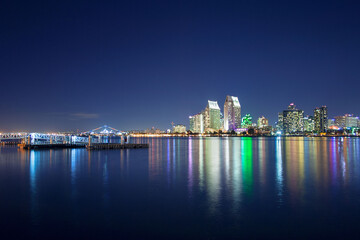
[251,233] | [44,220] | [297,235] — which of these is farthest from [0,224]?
[297,235]

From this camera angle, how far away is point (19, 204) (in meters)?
14.5

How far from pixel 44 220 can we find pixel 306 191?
14001 millimetres

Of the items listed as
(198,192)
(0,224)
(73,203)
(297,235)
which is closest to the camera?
(297,235)

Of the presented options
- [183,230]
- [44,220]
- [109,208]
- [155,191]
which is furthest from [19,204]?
[183,230]

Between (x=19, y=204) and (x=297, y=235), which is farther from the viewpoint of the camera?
(x=19, y=204)

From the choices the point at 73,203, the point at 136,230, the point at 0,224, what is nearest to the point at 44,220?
the point at 0,224

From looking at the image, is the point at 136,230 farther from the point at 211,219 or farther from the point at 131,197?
the point at 131,197

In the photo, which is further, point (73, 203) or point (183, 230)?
point (73, 203)

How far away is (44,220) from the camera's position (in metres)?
11.9

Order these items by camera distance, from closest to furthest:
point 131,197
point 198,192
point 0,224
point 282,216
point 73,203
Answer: point 0,224, point 282,216, point 73,203, point 131,197, point 198,192

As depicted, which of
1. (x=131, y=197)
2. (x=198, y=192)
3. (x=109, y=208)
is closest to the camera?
(x=109, y=208)

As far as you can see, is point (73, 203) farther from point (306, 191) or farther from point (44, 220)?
point (306, 191)

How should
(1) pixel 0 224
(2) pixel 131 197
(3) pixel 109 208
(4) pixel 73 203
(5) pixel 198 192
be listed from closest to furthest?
(1) pixel 0 224
(3) pixel 109 208
(4) pixel 73 203
(2) pixel 131 197
(5) pixel 198 192

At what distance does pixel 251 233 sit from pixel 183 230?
2422 millimetres
